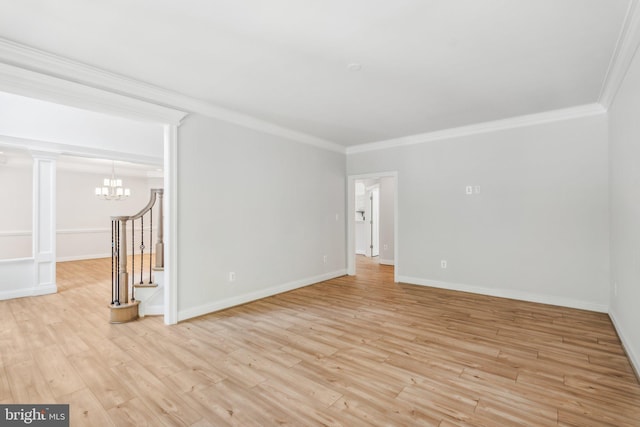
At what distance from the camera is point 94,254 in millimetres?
8648

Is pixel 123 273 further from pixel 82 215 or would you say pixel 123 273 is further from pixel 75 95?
pixel 82 215

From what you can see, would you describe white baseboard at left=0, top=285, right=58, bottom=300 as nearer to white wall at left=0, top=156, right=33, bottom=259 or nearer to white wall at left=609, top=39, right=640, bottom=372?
white wall at left=0, top=156, right=33, bottom=259

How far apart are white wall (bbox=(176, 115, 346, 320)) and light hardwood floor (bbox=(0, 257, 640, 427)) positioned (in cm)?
50

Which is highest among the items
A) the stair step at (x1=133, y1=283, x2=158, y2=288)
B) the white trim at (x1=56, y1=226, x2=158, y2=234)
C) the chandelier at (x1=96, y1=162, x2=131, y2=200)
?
the chandelier at (x1=96, y1=162, x2=131, y2=200)

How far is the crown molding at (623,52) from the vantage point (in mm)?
1980

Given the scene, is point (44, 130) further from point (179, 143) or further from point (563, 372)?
point (563, 372)

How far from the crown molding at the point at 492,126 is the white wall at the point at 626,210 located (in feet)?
1.33

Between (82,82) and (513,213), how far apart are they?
536 centimetres

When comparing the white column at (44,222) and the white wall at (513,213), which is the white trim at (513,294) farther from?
the white column at (44,222)

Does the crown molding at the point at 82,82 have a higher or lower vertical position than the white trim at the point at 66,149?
higher

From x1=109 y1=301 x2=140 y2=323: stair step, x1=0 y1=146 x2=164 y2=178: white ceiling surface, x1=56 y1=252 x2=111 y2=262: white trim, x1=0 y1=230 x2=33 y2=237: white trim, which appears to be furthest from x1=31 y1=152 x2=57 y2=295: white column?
x1=56 y1=252 x2=111 y2=262: white trim

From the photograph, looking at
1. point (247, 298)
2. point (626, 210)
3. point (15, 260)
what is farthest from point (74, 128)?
point (626, 210)

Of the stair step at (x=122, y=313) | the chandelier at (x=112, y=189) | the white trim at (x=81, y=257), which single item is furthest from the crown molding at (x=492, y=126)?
the white trim at (x=81, y=257)

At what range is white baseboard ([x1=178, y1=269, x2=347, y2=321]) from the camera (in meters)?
3.57
